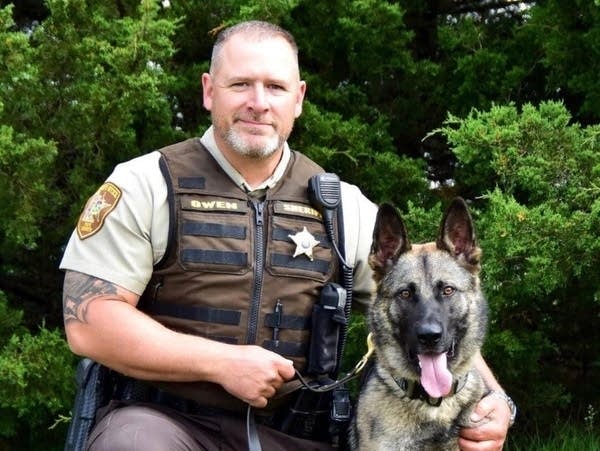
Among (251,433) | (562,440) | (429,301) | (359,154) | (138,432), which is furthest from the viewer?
(359,154)

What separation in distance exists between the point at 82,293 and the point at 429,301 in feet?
3.90

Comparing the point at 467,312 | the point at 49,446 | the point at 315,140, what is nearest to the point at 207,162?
the point at 467,312

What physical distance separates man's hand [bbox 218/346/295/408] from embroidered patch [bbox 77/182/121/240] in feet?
2.19

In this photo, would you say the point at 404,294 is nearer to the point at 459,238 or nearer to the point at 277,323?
the point at 459,238

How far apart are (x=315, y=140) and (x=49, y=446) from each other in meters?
2.32

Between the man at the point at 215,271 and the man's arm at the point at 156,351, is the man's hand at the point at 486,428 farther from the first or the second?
the man's arm at the point at 156,351

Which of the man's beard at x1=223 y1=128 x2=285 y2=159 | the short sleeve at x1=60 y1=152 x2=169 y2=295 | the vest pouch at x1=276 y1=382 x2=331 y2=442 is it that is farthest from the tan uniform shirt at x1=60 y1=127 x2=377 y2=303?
the vest pouch at x1=276 y1=382 x2=331 y2=442

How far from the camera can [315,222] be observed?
132 inches

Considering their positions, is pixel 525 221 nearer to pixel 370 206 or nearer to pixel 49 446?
pixel 370 206

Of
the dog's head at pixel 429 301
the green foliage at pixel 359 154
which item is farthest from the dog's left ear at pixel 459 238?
the green foliage at pixel 359 154

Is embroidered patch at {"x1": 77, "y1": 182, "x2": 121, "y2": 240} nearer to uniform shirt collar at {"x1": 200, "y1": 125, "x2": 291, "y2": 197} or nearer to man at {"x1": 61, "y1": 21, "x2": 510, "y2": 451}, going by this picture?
man at {"x1": 61, "y1": 21, "x2": 510, "y2": 451}

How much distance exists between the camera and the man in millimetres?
2971

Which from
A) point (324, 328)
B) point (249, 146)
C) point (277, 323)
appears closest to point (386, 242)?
point (324, 328)

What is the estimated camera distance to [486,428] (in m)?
3.05
